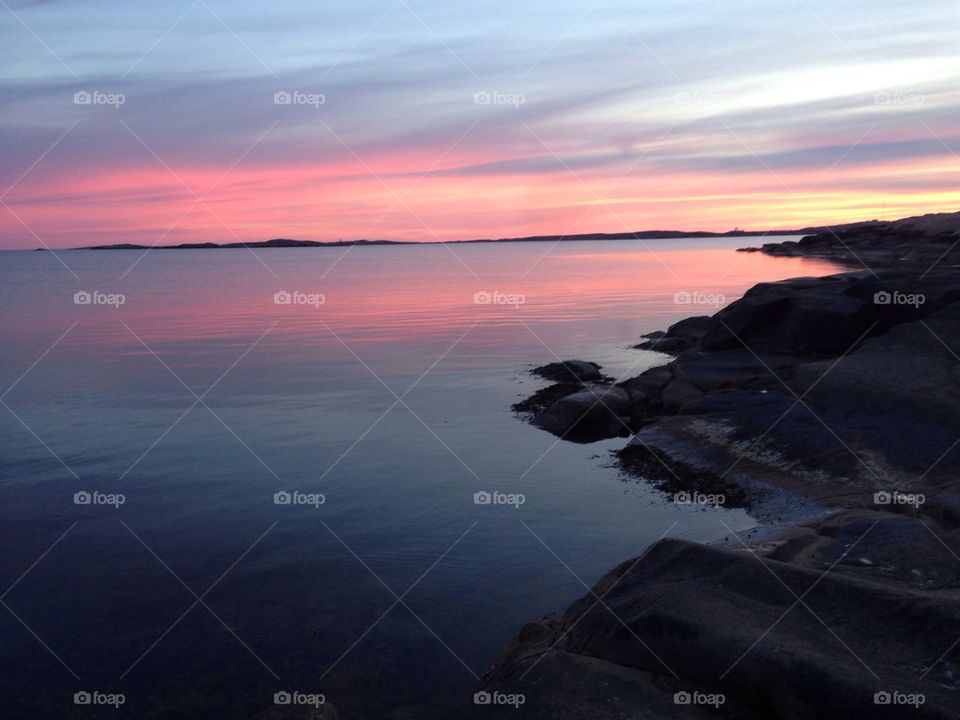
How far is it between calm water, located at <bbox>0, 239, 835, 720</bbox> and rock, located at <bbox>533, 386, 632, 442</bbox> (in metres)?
0.78

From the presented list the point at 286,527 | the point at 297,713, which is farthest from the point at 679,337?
the point at 297,713

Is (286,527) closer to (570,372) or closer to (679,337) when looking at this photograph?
(570,372)

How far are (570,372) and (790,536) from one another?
51.2 feet

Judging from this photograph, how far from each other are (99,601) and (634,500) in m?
8.61

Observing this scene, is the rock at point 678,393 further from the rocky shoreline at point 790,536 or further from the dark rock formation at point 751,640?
the dark rock formation at point 751,640

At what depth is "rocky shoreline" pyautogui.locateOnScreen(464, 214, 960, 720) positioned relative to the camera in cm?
664

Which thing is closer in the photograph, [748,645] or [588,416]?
[748,645]

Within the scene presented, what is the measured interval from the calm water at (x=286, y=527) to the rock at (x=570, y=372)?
2.52 feet

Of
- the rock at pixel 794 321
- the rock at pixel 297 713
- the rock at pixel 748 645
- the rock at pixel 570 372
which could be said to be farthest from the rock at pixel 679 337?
the rock at pixel 297 713

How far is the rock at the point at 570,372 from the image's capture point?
83.6 ft

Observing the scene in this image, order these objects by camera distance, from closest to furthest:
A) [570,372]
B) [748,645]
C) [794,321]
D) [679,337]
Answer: [748,645], [794,321], [570,372], [679,337]

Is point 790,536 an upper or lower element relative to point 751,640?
upper

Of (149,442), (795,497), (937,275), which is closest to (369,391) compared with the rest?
(149,442)

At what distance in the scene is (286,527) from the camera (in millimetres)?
13305
